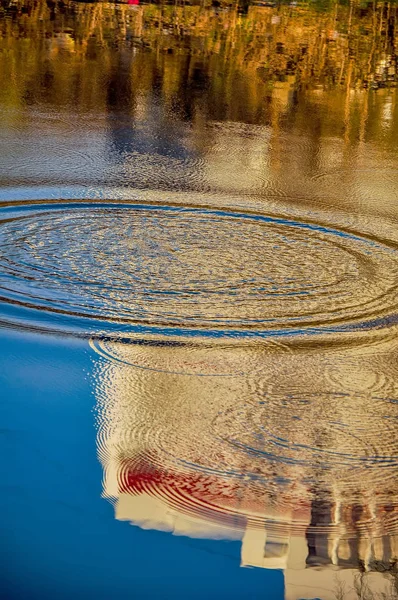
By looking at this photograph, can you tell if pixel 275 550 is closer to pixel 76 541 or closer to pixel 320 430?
pixel 76 541

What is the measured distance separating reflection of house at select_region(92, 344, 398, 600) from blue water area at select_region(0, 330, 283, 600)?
0.06m

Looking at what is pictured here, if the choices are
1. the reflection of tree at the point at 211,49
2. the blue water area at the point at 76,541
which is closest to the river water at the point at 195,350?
the blue water area at the point at 76,541

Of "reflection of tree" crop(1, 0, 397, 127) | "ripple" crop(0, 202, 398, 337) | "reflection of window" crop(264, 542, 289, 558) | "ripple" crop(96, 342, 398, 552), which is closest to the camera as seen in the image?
"reflection of window" crop(264, 542, 289, 558)

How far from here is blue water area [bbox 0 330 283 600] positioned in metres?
2.48

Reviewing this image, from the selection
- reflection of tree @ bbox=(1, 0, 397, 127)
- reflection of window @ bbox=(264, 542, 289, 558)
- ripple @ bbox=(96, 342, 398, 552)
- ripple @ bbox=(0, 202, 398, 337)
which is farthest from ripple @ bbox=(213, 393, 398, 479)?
reflection of tree @ bbox=(1, 0, 397, 127)

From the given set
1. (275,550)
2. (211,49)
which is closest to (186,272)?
(275,550)

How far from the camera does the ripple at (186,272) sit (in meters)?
4.40

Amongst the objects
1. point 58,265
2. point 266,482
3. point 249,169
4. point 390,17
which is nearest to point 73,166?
point 249,169

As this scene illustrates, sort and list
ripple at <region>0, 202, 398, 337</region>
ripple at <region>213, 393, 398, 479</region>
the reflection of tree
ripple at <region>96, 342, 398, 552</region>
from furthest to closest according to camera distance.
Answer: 1. the reflection of tree
2. ripple at <region>0, 202, 398, 337</region>
3. ripple at <region>213, 393, 398, 479</region>
4. ripple at <region>96, 342, 398, 552</region>

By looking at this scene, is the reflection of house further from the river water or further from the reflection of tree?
the reflection of tree

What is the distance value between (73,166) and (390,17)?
11.0m

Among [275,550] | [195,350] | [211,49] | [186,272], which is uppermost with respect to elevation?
[211,49]

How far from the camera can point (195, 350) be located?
4094 millimetres

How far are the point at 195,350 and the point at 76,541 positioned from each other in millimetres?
1523
